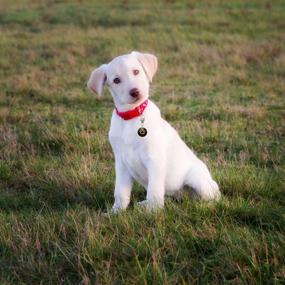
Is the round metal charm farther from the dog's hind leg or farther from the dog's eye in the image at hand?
the dog's hind leg

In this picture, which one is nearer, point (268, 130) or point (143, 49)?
point (268, 130)

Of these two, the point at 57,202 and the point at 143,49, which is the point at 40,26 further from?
the point at 57,202

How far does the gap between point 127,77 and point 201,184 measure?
1137 mm

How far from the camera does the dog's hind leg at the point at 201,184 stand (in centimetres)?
476

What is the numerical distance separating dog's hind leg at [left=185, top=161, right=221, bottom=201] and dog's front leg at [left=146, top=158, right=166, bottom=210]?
429 mm

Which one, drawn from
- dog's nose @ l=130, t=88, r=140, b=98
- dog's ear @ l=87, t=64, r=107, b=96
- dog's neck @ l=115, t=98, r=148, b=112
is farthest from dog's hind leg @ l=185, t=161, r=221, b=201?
dog's ear @ l=87, t=64, r=107, b=96

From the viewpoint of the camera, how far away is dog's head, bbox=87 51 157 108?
4.43 meters

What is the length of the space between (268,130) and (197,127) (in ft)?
3.40

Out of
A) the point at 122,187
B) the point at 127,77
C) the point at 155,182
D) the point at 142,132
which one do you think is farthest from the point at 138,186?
the point at 127,77

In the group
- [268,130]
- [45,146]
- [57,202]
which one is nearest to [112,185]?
Answer: [57,202]

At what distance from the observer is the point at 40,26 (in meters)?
19.2

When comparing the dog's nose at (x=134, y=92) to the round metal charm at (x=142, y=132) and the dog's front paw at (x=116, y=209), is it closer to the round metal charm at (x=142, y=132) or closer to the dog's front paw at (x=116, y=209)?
the round metal charm at (x=142, y=132)

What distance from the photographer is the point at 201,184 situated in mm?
4805

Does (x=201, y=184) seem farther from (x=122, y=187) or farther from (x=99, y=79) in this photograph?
(x=99, y=79)
